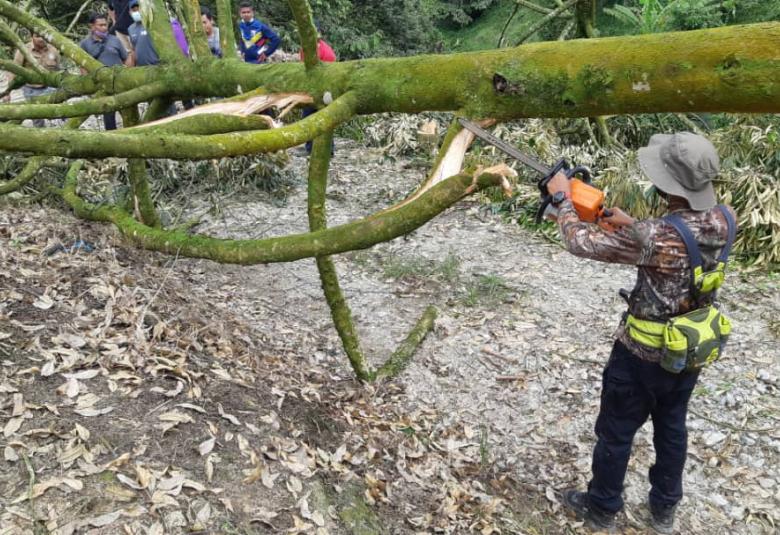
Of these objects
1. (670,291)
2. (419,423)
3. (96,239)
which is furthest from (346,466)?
(96,239)

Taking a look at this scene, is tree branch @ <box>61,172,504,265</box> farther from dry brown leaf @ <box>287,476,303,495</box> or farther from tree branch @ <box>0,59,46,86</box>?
tree branch @ <box>0,59,46,86</box>

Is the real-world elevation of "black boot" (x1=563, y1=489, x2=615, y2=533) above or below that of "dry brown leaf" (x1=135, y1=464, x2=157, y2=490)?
below

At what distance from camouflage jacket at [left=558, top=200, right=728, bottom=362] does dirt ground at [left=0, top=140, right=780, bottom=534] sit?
142 centimetres

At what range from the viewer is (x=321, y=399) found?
3.86m

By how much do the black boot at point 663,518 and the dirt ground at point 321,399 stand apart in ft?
0.36

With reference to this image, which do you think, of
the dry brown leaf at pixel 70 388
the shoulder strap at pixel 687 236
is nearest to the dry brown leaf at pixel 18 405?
the dry brown leaf at pixel 70 388

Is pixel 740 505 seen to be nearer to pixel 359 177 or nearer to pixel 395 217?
pixel 395 217

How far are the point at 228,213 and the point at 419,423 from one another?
13.6 feet

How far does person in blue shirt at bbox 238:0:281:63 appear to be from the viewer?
341 inches

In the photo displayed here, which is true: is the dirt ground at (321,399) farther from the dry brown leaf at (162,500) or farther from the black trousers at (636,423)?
the black trousers at (636,423)

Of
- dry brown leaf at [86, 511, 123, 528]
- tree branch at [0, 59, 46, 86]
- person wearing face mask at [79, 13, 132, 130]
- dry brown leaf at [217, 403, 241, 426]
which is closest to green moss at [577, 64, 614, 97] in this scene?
dry brown leaf at [217, 403, 241, 426]

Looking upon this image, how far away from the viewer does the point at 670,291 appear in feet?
9.36

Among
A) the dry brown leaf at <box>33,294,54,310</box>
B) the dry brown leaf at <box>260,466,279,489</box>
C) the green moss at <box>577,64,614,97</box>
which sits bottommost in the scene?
the dry brown leaf at <box>260,466,279,489</box>

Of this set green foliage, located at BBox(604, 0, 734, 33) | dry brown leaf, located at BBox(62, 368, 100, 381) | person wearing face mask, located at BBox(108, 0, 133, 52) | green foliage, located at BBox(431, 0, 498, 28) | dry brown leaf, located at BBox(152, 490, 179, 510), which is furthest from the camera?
green foliage, located at BBox(431, 0, 498, 28)
